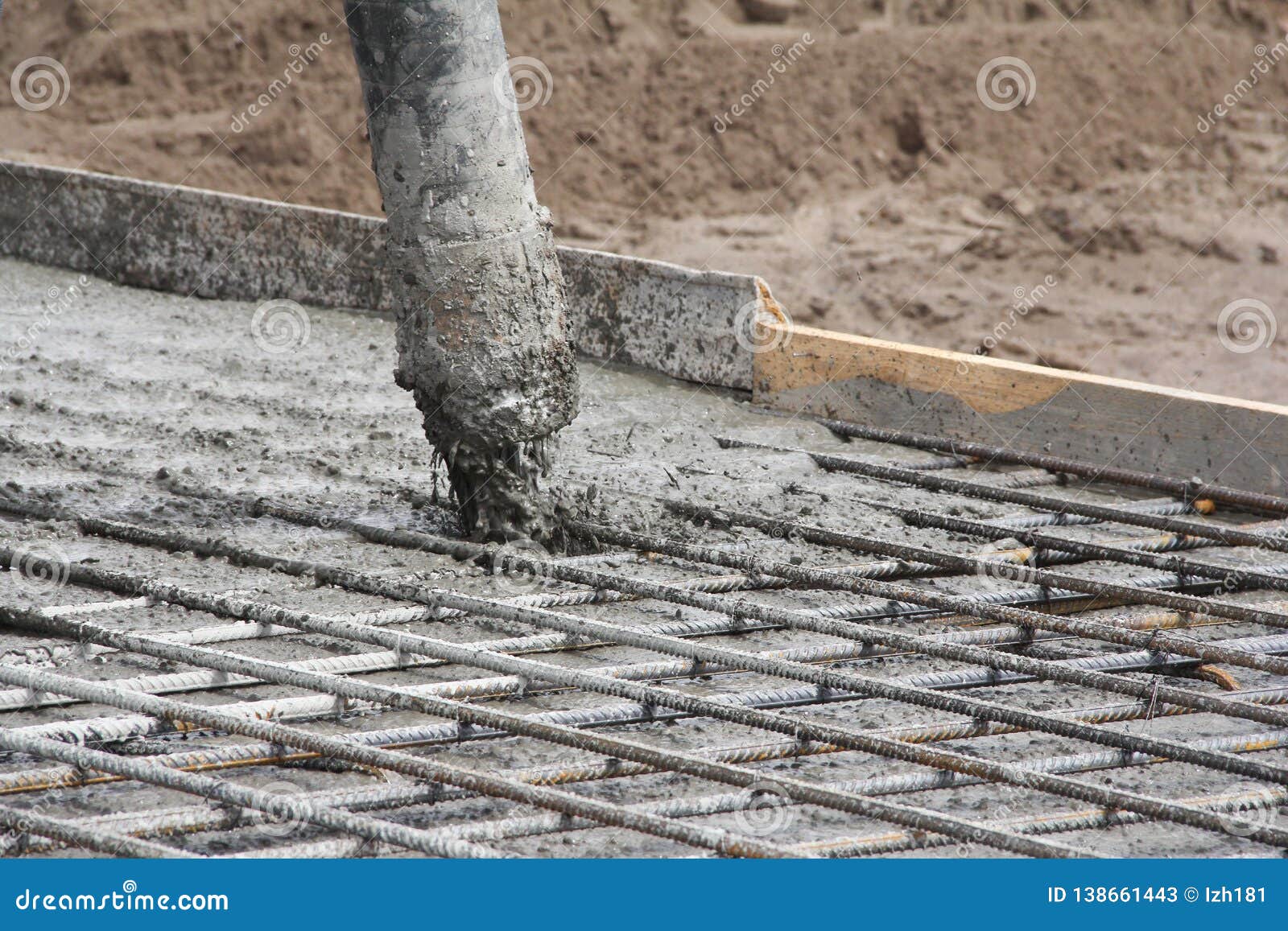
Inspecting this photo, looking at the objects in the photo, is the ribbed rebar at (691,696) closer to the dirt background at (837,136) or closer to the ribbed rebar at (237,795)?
the ribbed rebar at (237,795)

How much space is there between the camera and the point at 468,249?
3.90 meters

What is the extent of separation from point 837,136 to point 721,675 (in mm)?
7826

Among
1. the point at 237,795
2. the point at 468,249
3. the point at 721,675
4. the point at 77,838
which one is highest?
the point at 468,249

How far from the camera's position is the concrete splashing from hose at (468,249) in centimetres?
382

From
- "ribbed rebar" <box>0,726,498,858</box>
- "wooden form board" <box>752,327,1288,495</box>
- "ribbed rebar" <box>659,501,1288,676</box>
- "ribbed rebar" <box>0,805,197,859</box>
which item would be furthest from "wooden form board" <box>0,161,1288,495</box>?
"ribbed rebar" <box>0,805,197,859</box>

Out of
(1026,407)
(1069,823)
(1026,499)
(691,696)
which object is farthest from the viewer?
(1026,407)

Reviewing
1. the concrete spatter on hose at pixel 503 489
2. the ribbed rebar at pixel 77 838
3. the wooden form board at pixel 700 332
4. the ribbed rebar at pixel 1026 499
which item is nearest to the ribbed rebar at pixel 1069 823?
the ribbed rebar at pixel 77 838

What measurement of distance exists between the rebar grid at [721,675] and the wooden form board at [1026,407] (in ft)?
1.78

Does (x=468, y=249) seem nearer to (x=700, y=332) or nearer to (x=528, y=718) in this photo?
(x=528, y=718)

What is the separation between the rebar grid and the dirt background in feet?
15.3

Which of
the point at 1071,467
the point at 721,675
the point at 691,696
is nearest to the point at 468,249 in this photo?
the point at 721,675

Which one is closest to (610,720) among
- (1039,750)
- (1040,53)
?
(1039,750)

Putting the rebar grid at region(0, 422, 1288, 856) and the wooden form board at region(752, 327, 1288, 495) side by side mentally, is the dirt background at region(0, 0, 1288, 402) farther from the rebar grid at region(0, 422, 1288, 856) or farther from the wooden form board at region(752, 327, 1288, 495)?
the rebar grid at region(0, 422, 1288, 856)

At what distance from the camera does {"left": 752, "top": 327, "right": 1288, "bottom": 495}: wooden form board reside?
4.86 metres
